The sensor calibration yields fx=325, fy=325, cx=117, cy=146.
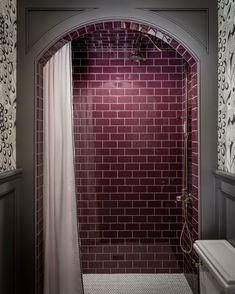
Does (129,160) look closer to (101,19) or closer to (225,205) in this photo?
(225,205)

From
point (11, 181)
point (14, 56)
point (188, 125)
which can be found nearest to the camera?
point (11, 181)

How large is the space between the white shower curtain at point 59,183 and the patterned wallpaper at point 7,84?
39 centimetres

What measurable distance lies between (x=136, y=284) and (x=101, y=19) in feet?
7.73

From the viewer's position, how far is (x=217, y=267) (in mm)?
1552

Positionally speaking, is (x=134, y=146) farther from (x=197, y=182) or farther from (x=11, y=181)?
(x=11, y=181)

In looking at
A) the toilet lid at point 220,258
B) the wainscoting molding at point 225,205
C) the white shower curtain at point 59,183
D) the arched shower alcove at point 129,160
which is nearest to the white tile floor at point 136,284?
the arched shower alcove at point 129,160

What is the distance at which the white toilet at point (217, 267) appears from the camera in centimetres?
142

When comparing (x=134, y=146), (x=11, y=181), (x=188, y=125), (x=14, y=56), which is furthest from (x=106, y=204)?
(x=14, y=56)

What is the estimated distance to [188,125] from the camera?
2951 mm

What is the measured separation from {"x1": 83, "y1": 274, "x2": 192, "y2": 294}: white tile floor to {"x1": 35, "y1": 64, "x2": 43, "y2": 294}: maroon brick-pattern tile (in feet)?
2.51

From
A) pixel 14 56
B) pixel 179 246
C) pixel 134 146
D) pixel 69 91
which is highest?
pixel 14 56

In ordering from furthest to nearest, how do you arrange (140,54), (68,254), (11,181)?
(140,54)
(68,254)
(11,181)

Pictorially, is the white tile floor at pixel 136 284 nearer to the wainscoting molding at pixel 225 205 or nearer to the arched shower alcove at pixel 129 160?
the arched shower alcove at pixel 129 160

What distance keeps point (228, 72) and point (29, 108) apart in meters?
1.34
